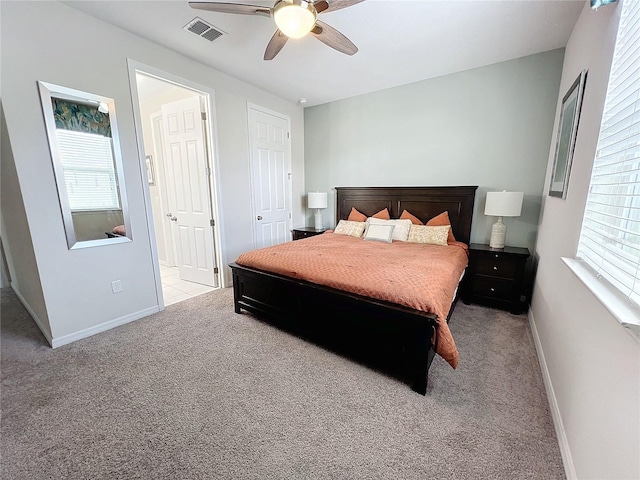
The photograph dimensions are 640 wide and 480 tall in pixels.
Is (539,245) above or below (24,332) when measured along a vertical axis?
above

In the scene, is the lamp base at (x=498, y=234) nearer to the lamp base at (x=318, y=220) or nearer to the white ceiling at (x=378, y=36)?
the white ceiling at (x=378, y=36)

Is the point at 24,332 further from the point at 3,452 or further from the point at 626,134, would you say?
the point at 626,134

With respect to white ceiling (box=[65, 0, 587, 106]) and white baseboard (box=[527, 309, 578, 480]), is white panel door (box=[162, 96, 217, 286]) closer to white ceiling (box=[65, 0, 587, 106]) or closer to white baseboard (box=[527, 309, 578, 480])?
white ceiling (box=[65, 0, 587, 106])

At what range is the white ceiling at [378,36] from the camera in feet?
6.75

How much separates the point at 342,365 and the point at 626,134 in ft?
6.76

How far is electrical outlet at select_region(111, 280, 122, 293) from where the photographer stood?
2.48 metres

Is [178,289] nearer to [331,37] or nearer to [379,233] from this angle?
[379,233]

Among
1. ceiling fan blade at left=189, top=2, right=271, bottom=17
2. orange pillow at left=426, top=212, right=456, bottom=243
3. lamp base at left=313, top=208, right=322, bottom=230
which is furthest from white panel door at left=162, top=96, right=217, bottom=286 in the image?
orange pillow at left=426, top=212, right=456, bottom=243

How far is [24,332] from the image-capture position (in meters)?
2.40

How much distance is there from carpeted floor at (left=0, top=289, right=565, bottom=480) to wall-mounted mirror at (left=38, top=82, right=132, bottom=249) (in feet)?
3.30

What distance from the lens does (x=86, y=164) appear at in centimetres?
225

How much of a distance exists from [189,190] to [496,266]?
13.0 feet

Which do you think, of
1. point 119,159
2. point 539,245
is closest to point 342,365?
point 539,245

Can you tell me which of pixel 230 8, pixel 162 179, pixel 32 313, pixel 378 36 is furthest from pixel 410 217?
pixel 32 313
